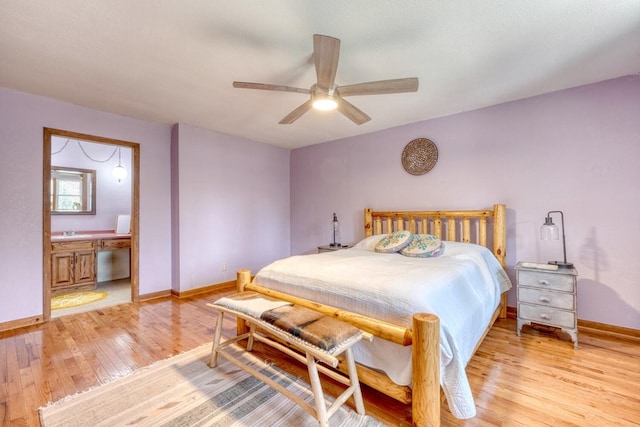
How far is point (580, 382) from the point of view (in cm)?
189

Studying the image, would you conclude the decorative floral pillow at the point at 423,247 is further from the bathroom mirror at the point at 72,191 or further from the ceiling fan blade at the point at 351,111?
the bathroom mirror at the point at 72,191

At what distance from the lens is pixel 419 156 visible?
3736mm

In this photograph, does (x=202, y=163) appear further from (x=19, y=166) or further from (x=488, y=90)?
(x=488, y=90)

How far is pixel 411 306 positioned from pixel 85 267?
4.82 metres

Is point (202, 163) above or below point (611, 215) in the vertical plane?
above

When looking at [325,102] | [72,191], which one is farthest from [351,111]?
[72,191]

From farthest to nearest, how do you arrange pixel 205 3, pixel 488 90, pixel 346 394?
1. pixel 488 90
2. pixel 205 3
3. pixel 346 394

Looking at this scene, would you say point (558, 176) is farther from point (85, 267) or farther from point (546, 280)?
point (85, 267)

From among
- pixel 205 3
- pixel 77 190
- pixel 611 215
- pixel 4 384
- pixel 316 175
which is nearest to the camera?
pixel 205 3

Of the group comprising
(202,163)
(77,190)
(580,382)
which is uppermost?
(202,163)

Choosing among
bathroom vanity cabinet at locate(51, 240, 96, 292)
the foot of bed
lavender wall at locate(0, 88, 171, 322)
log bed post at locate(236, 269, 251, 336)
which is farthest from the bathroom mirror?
the foot of bed

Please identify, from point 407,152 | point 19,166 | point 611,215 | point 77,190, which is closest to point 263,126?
point 407,152

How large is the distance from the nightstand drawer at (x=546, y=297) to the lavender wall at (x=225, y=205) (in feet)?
12.4

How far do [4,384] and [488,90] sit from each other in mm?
4653
